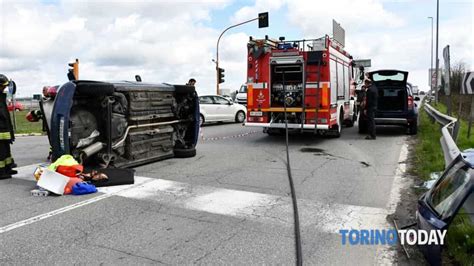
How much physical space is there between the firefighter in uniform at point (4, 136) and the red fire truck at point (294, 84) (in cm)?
667

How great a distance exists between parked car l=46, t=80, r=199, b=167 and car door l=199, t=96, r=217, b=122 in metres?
9.71

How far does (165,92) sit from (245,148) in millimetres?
3008

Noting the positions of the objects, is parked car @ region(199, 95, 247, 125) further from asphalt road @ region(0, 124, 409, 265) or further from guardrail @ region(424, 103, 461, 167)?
asphalt road @ region(0, 124, 409, 265)

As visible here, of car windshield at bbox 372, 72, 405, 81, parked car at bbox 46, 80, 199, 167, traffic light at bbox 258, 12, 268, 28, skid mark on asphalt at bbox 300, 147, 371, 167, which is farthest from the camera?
traffic light at bbox 258, 12, 268, 28

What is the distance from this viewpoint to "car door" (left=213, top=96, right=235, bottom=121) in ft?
67.2

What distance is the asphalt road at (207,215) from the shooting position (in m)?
4.09

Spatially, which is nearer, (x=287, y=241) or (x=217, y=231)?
(x=287, y=241)

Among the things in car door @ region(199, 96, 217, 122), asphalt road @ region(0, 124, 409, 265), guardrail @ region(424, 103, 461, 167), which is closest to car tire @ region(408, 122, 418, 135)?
guardrail @ region(424, 103, 461, 167)

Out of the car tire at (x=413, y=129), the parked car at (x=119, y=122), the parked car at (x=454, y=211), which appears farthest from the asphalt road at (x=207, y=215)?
the car tire at (x=413, y=129)

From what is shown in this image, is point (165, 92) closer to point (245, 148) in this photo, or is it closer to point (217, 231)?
point (245, 148)

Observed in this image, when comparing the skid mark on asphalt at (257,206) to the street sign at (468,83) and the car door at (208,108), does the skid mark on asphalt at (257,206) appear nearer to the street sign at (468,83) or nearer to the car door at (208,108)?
the street sign at (468,83)

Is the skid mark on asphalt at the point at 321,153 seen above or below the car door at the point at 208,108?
below

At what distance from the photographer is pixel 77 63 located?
1600cm

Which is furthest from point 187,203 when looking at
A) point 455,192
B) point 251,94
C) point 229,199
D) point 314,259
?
point 251,94
